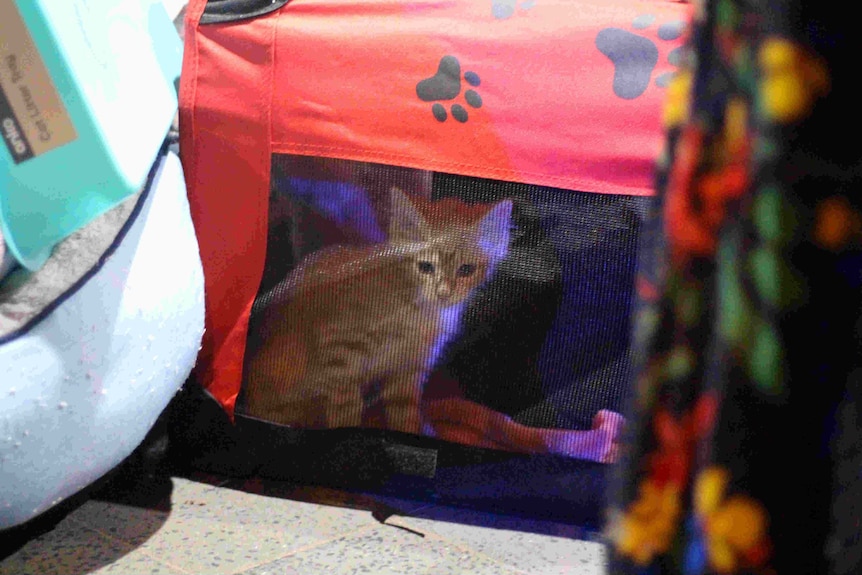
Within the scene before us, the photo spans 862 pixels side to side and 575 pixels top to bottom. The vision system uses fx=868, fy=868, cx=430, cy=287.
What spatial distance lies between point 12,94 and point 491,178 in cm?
51

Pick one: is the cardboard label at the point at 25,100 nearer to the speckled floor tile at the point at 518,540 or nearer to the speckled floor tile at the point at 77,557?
the speckled floor tile at the point at 77,557

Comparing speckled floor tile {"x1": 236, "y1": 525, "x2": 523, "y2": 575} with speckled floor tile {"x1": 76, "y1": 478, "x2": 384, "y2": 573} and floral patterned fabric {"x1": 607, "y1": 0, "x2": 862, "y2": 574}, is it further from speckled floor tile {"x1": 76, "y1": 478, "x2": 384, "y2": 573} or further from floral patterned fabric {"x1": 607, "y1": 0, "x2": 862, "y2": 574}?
floral patterned fabric {"x1": 607, "y1": 0, "x2": 862, "y2": 574}

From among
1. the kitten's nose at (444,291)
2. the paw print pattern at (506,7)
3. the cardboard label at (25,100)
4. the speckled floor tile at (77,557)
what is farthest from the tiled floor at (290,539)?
the paw print pattern at (506,7)

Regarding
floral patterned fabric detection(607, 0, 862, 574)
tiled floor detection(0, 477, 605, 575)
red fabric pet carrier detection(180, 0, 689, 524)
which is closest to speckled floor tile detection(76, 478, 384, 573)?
tiled floor detection(0, 477, 605, 575)

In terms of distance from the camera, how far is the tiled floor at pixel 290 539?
95 cm

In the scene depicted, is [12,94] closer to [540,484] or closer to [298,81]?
[298,81]

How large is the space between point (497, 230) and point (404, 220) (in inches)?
4.3

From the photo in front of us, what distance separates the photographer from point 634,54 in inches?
38.8

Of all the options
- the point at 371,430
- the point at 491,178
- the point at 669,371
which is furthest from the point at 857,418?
the point at 371,430

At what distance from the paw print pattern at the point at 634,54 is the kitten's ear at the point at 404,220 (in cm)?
27

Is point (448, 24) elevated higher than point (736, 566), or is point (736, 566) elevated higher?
point (448, 24)

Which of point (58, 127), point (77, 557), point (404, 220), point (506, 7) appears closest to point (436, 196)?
point (404, 220)

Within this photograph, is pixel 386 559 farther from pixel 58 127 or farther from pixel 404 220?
pixel 58 127

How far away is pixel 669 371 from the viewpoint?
13.9 inches
